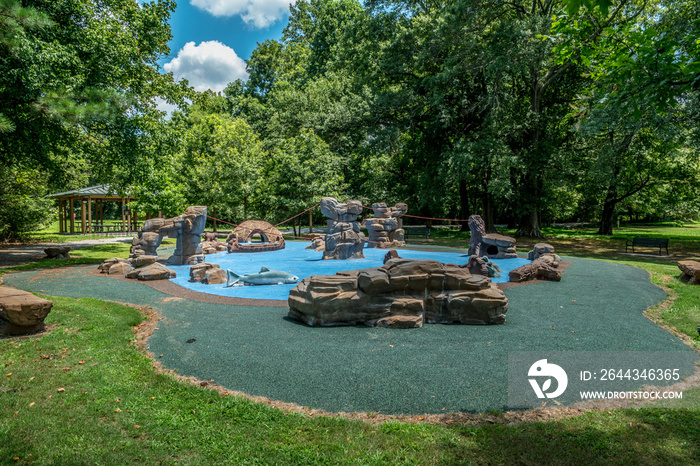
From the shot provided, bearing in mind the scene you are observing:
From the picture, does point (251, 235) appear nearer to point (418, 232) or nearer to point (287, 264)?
point (287, 264)

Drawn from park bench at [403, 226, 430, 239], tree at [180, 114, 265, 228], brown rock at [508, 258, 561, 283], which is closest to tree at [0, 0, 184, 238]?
tree at [180, 114, 265, 228]

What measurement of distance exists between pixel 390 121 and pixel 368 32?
19.7ft

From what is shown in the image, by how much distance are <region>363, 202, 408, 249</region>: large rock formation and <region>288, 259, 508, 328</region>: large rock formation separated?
12.6 meters

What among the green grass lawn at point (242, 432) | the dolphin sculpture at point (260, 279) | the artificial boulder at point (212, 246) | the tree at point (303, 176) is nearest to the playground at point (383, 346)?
the green grass lawn at point (242, 432)

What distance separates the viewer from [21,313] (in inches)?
207

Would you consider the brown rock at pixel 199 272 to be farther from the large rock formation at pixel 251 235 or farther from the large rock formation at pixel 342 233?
the large rock formation at pixel 251 235

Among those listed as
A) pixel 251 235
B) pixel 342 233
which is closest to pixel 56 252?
pixel 251 235

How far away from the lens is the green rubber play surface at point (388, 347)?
13.1 feet

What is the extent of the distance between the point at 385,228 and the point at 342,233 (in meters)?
4.21

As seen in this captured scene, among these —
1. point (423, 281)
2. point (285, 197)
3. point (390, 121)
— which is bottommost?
point (423, 281)

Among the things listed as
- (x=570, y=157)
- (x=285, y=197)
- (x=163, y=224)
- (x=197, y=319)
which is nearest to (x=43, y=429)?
(x=197, y=319)

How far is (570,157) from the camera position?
2248cm

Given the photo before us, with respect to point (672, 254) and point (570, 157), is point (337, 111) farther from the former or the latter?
point (672, 254)

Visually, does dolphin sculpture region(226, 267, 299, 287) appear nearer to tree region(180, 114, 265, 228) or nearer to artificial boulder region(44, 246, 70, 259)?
artificial boulder region(44, 246, 70, 259)
